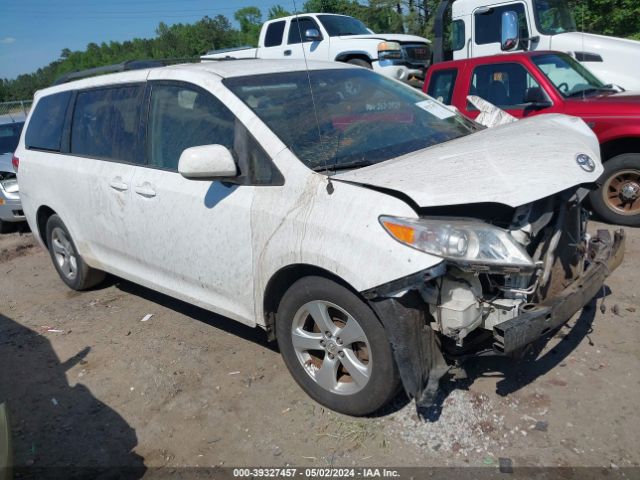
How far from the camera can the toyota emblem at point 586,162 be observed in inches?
112

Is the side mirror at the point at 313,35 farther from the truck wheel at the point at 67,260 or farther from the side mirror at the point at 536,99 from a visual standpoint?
the truck wheel at the point at 67,260

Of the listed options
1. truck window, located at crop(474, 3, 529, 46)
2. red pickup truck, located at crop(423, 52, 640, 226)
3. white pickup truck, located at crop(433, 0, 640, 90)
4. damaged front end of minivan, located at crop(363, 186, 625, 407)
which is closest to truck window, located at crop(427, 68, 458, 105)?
red pickup truck, located at crop(423, 52, 640, 226)

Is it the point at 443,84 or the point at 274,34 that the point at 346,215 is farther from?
the point at 274,34

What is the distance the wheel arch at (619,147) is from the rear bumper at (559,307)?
2815 mm

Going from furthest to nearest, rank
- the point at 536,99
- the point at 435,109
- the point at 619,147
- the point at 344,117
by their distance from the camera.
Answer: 1. the point at 536,99
2. the point at 619,147
3. the point at 435,109
4. the point at 344,117

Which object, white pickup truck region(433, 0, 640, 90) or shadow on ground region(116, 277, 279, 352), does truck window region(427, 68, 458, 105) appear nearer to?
white pickup truck region(433, 0, 640, 90)

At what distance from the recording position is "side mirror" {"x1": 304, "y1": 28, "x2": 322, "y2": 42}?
40.5 ft

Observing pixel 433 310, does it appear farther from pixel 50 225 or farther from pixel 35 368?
pixel 50 225

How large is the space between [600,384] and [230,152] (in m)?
2.48

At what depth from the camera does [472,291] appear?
263cm

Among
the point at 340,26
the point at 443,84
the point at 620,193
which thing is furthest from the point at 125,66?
the point at 340,26

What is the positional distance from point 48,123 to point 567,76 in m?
5.64

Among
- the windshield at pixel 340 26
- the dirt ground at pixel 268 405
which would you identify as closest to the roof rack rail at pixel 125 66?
the dirt ground at pixel 268 405

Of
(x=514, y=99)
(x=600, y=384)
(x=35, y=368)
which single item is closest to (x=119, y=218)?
(x=35, y=368)
